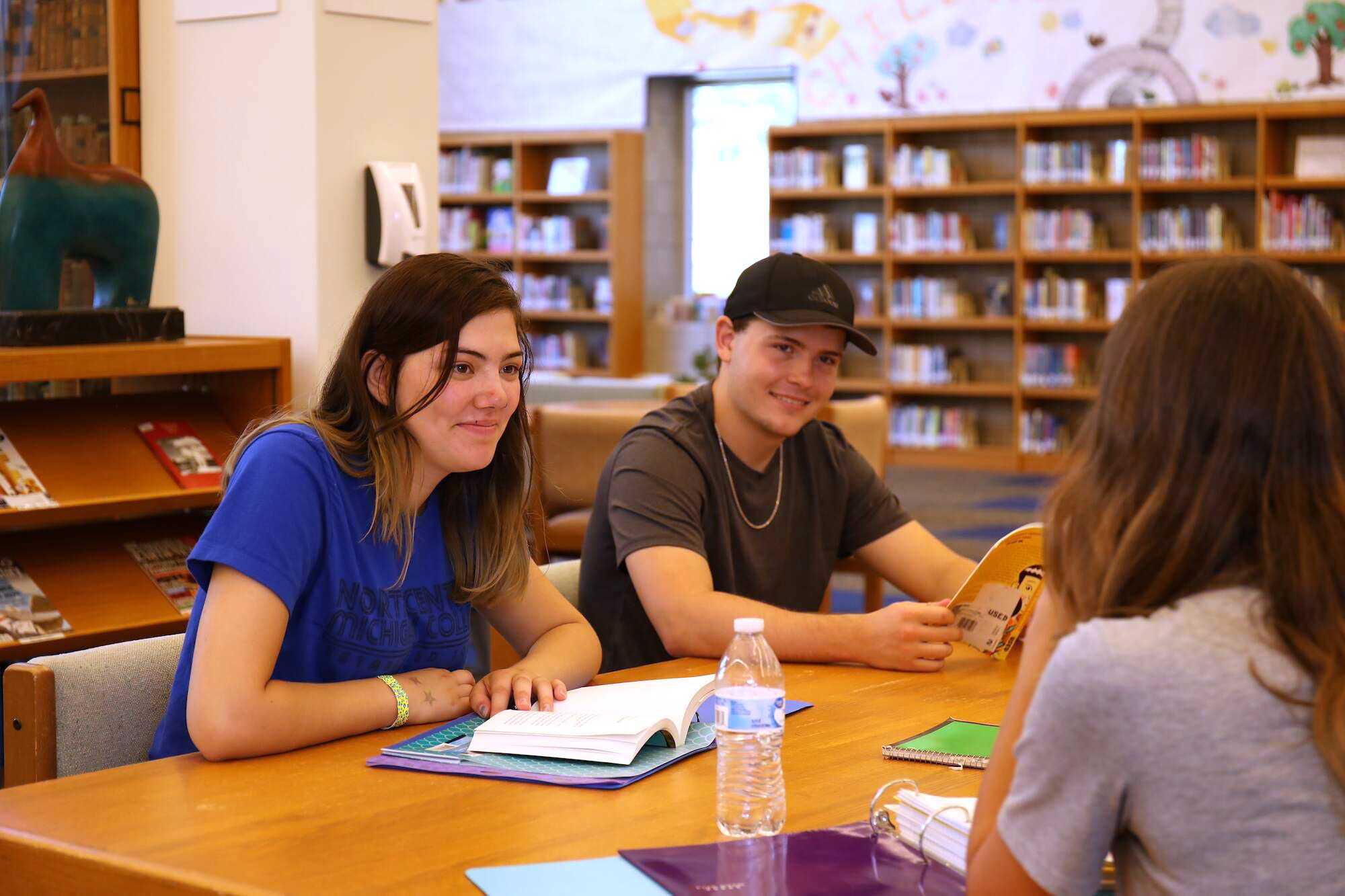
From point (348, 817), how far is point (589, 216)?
8.71 m

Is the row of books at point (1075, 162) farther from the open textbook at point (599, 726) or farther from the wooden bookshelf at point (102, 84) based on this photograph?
the open textbook at point (599, 726)

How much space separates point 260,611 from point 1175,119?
7524 mm

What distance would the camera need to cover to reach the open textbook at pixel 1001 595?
2.00 metres

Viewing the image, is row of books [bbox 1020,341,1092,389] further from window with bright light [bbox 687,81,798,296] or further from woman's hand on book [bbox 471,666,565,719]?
woman's hand on book [bbox 471,666,565,719]

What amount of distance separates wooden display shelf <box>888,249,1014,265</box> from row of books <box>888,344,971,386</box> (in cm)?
53

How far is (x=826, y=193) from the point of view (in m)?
8.98

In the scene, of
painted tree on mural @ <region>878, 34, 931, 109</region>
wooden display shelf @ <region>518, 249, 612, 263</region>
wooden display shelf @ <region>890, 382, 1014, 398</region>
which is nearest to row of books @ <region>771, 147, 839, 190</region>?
painted tree on mural @ <region>878, 34, 931, 109</region>

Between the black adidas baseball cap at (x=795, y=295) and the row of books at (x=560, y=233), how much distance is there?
7.35 metres

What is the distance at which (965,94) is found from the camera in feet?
27.9

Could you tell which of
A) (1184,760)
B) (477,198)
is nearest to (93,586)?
(1184,760)

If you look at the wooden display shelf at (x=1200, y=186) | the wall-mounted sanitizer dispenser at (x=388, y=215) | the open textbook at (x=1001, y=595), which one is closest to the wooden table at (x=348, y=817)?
the open textbook at (x=1001, y=595)

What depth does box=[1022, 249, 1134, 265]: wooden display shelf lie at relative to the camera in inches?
322

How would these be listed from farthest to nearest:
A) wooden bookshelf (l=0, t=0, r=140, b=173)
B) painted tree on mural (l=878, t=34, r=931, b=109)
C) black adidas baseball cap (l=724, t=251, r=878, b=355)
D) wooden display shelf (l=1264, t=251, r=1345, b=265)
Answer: painted tree on mural (l=878, t=34, r=931, b=109)
wooden display shelf (l=1264, t=251, r=1345, b=265)
wooden bookshelf (l=0, t=0, r=140, b=173)
black adidas baseball cap (l=724, t=251, r=878, b=355)

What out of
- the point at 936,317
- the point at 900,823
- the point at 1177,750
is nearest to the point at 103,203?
the point at 900,823
